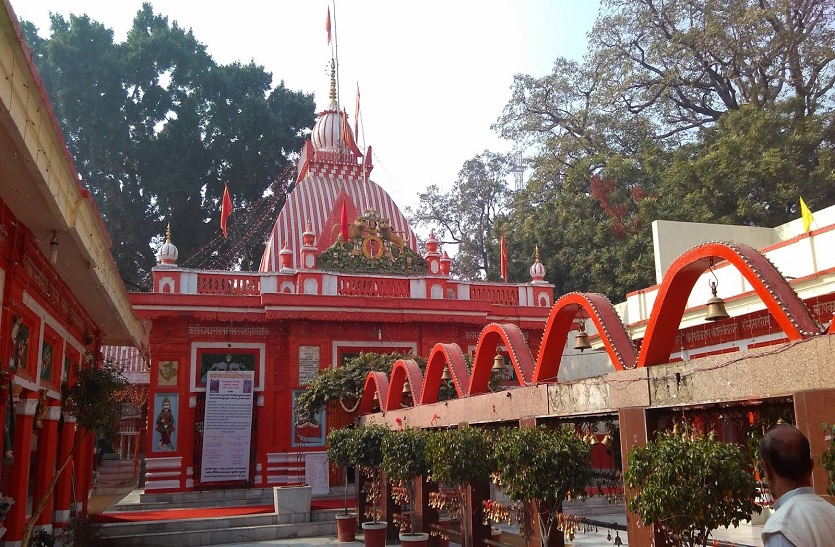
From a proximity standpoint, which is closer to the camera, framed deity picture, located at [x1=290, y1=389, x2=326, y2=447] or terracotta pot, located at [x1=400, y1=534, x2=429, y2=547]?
terracotta pot, located at [x1=400, y1=534, x2=429, y2=547]

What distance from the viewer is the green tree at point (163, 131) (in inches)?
1309

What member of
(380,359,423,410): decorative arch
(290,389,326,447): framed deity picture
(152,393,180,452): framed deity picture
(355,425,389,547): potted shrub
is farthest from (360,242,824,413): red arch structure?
(152,393,180,452): framed deity picture

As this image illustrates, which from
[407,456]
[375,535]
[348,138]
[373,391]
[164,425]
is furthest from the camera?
[348,138]

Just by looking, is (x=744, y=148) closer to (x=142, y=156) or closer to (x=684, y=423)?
(x=684, y=423)

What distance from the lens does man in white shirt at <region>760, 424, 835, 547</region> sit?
7.83 ft

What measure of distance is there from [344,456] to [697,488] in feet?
26.1

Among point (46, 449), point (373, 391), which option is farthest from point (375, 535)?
point (46, 449)

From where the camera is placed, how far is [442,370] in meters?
9.84

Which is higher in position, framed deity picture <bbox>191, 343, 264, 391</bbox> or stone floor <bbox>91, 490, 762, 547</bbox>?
framed deity picture <bbox>191, 343, 264, 391</bbox>

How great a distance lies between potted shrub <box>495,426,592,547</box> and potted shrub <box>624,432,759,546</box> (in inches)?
66.4

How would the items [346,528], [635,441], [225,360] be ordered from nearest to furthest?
[635,441] → [346,528] → [225,360]

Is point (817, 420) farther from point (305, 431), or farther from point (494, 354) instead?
point (305, 431)

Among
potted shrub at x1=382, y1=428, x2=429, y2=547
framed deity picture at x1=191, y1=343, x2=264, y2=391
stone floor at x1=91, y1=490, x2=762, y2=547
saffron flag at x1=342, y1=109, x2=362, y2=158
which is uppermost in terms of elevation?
saffron flag at x1=342, y1=109, x2=362, y2=158

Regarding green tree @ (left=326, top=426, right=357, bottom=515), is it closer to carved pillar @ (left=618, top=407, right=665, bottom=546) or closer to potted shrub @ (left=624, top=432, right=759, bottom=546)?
carved pillar @ (left=618, top=407, right=665, bottom=546)
